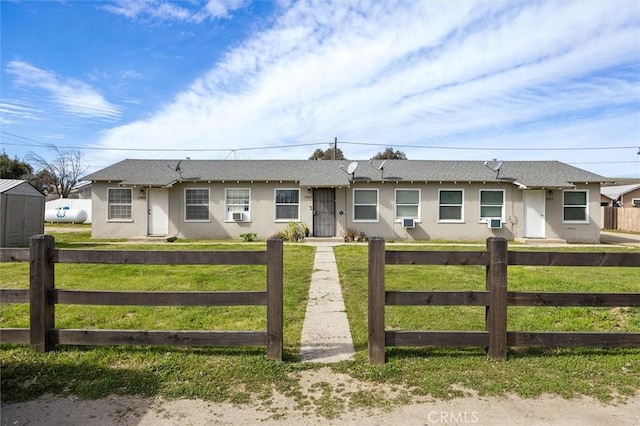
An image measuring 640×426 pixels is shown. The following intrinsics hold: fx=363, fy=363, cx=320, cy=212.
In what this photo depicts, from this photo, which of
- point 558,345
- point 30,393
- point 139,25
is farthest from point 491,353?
point 139,25

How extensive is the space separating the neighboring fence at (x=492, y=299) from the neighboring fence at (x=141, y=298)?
91 cm

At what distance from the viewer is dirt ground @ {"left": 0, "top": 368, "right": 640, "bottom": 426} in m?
2.50

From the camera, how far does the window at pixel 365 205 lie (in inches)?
667

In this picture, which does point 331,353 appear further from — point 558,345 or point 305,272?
point 305,272

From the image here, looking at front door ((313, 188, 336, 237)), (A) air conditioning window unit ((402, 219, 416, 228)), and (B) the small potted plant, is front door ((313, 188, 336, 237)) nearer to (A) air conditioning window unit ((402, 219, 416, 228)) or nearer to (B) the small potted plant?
(B) the small potted plant

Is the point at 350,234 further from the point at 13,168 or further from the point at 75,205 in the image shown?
the point at 13,168

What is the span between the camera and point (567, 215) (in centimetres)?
1695

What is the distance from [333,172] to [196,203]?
6.78 meters

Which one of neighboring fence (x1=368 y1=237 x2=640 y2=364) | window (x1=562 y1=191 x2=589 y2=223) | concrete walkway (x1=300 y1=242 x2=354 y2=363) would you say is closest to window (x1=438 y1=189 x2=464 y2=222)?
window (x1=562 y1=191 x2=589 y2=223)

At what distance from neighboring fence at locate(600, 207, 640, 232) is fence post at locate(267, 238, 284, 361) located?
96.1 feet

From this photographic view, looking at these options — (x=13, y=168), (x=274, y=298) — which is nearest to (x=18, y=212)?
(x=274, y=298)

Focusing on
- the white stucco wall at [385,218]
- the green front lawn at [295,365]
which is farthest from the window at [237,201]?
the green front lawn at [295,365]

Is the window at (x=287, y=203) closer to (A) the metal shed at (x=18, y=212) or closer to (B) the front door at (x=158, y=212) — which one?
(B) the front door at (x=158, y=212)

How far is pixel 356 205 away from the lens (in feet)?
55.7
